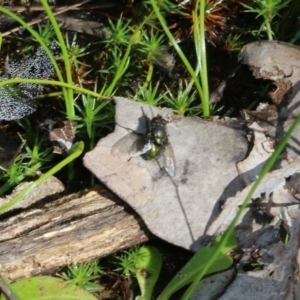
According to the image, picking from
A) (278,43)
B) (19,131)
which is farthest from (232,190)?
(19,131)

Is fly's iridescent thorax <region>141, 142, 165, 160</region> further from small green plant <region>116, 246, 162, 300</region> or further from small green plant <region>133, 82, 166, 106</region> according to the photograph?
small green plant <region>116, 246, 162, 300</region>

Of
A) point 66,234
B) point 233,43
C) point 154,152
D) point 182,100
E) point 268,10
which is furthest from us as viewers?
point 233,43

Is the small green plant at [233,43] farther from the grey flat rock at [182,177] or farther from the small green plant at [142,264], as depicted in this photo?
the small green plant at [142,264]

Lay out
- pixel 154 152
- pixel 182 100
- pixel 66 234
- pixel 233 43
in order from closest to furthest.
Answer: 1. pixel 66 234
2. pixel 154 152
3. pixel 182 100
4. pixel 233 43

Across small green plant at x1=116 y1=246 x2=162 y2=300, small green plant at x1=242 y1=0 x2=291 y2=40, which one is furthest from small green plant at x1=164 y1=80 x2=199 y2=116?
small green plant at x1=116 y1=246 x2=162 y2=300

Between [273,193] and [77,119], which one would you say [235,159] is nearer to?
[273,193]

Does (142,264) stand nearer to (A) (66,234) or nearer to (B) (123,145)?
(A) (66,234)

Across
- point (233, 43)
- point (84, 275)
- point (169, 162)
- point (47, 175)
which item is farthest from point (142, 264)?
point (233, 43)

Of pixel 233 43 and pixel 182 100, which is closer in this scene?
pixel 182 100
